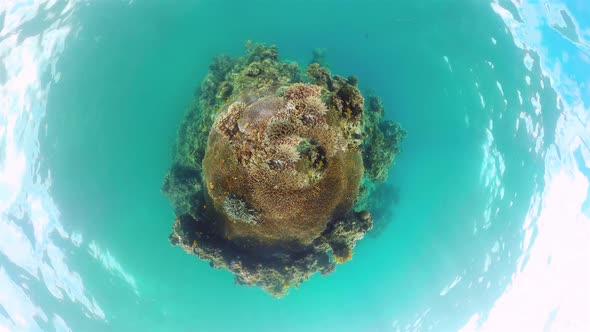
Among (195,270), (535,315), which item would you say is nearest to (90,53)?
(195,270)

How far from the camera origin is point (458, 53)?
687 inches

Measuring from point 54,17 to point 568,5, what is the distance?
74.4 ft

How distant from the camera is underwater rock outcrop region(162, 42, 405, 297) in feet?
29.7

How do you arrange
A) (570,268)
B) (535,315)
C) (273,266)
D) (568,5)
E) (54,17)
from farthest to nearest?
(535,315)
(570,268)
(54,17)
(568,5)
(273,266)

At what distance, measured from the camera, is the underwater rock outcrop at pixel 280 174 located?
9039 millimetres

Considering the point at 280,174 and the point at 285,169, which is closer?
the point at 285,169

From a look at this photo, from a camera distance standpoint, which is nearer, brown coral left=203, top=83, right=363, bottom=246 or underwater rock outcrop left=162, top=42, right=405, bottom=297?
brown coral left=203, top=83, right=363, bottom=246

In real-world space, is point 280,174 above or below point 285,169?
below

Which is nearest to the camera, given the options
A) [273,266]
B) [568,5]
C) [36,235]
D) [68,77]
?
[273,266]

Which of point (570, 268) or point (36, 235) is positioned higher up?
point (570, 268)

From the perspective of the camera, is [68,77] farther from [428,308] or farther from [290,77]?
[428,308]

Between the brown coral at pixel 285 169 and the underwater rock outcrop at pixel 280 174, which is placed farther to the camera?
the underwater rock outcrop at pixel 280 174

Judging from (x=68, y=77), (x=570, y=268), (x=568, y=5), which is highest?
(x=568, y=5)

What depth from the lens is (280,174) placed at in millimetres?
9430
